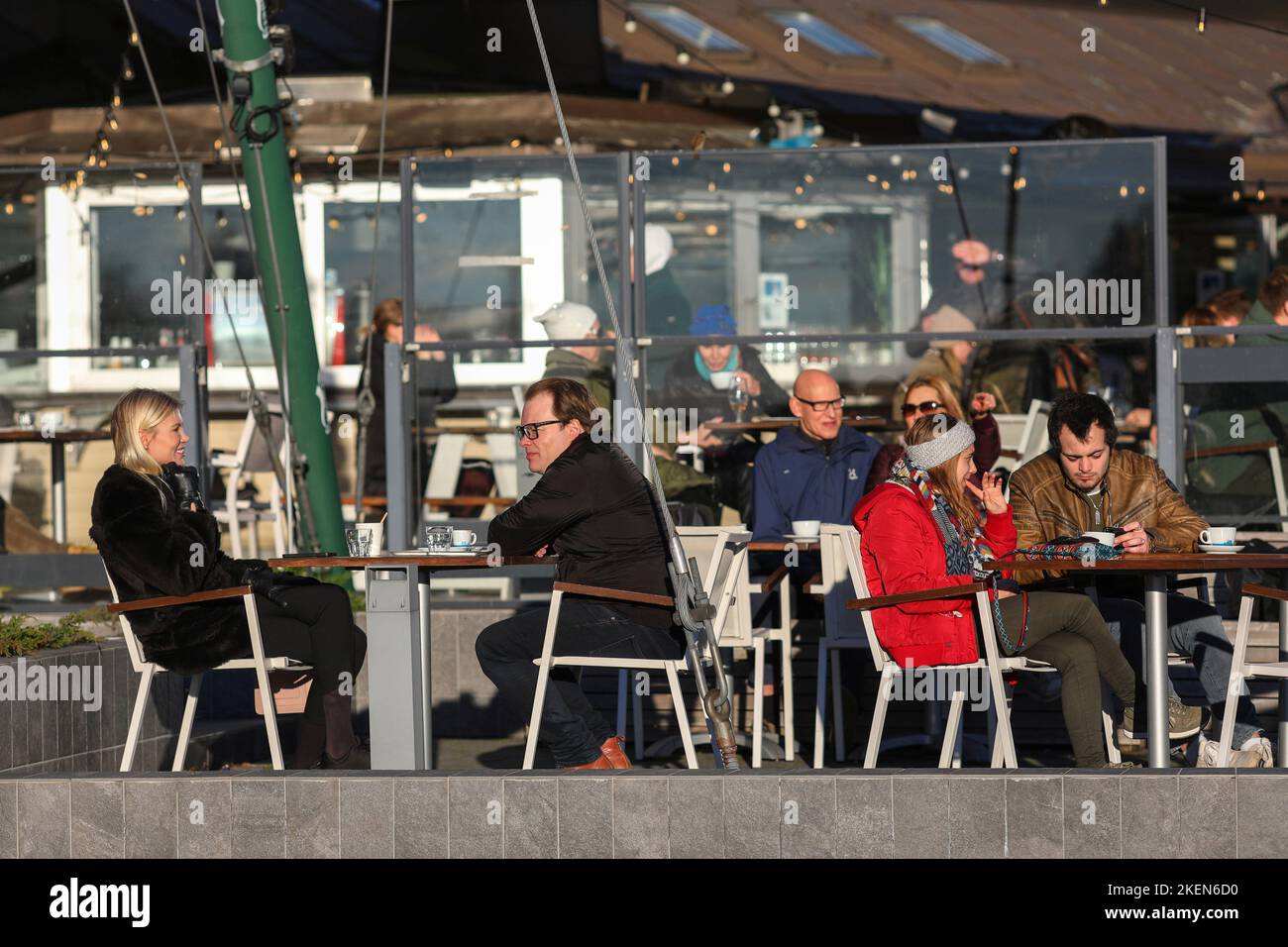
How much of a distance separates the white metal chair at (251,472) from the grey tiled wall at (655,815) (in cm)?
430

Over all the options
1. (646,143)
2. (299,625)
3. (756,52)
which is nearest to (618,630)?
(299,625)

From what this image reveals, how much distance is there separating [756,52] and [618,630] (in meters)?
9.46

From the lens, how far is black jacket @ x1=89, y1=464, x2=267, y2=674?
247 inches

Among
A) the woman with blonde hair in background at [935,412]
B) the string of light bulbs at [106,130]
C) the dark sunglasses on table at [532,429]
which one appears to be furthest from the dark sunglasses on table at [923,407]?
the string of light bulbs at [106,130]

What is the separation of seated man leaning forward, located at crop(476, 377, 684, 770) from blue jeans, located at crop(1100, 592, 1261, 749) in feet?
4.82

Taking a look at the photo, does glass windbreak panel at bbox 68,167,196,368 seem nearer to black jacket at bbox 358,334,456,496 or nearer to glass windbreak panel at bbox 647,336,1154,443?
black jacket at bbox 358,334,456,496

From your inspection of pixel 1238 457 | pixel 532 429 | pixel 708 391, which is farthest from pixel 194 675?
pixel 1238 457

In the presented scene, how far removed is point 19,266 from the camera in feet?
31.9

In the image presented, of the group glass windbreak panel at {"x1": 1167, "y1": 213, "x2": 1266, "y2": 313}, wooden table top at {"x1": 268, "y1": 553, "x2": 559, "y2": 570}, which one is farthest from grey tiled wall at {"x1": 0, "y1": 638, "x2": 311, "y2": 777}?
glass windbreak panel at {"x1": 1167, "y1": 213, "x2": 1266, "y2": 313}

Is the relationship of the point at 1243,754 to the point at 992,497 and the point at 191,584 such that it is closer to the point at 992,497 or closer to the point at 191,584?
the point at 992,497

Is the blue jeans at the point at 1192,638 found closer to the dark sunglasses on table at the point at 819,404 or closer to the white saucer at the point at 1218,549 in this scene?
the white saucer at the point at 1218,549

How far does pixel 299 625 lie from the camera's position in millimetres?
6598

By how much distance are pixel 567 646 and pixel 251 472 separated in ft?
14.2
